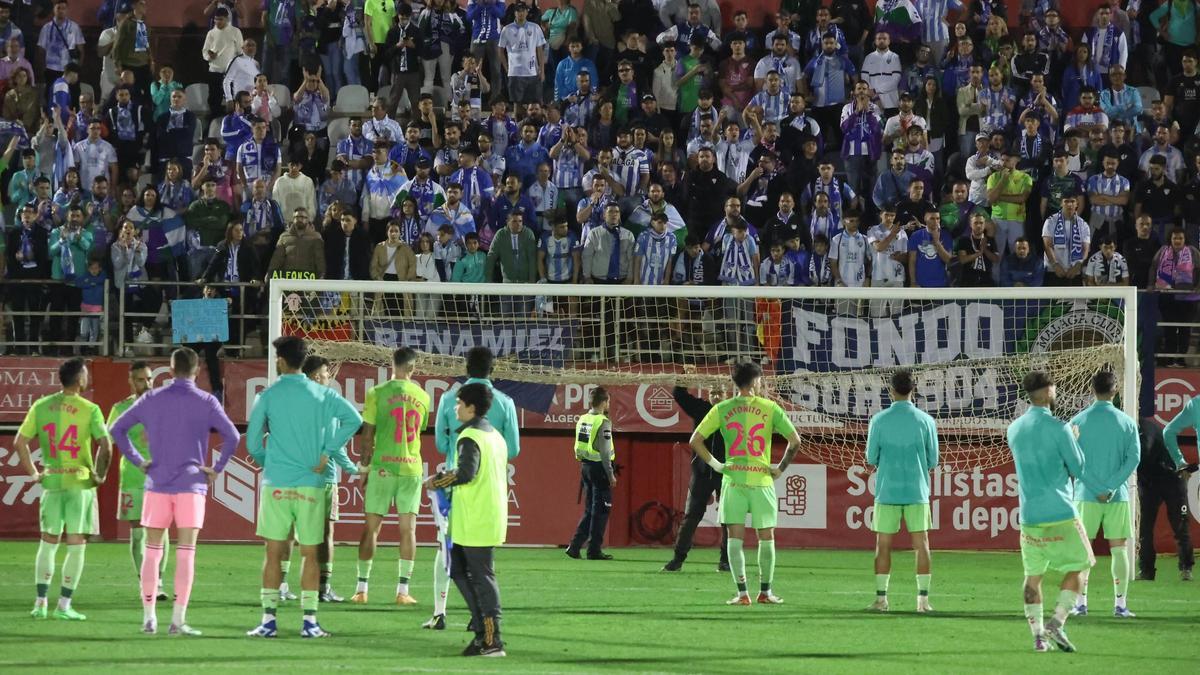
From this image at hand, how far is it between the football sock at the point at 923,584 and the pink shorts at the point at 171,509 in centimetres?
645

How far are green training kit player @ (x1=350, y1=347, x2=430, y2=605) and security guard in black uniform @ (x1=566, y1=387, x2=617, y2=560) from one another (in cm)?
575

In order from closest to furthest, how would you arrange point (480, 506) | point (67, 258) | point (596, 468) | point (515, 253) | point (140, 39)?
point (480, 506), point (596, 468), point (67, 258), point (515, 253), point (140, 39)

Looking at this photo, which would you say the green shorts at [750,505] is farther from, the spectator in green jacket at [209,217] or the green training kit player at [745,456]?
the spectator in green jacket at [209,217]

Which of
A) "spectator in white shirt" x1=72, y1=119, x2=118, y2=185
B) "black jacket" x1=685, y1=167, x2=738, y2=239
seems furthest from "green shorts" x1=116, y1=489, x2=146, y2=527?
"spectator in white shirt" x1=72, y1=119, x2=118, y2=185

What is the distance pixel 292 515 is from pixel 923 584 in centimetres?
591

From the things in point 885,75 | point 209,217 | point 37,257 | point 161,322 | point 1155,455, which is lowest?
point 1155,455

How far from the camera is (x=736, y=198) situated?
23.8 m

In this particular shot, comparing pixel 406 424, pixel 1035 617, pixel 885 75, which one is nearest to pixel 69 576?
pixel 406 424

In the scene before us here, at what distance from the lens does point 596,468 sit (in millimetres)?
20656

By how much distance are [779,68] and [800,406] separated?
268 inches

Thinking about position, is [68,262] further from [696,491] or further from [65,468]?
[65,468]

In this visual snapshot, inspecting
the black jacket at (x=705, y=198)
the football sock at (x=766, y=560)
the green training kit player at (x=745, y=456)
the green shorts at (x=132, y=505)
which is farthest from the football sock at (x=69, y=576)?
the black jacket at (x=705, y=198)

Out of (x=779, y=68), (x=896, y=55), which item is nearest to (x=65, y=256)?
(x=779, y=68)

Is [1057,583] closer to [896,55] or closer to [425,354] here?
[425,354]
